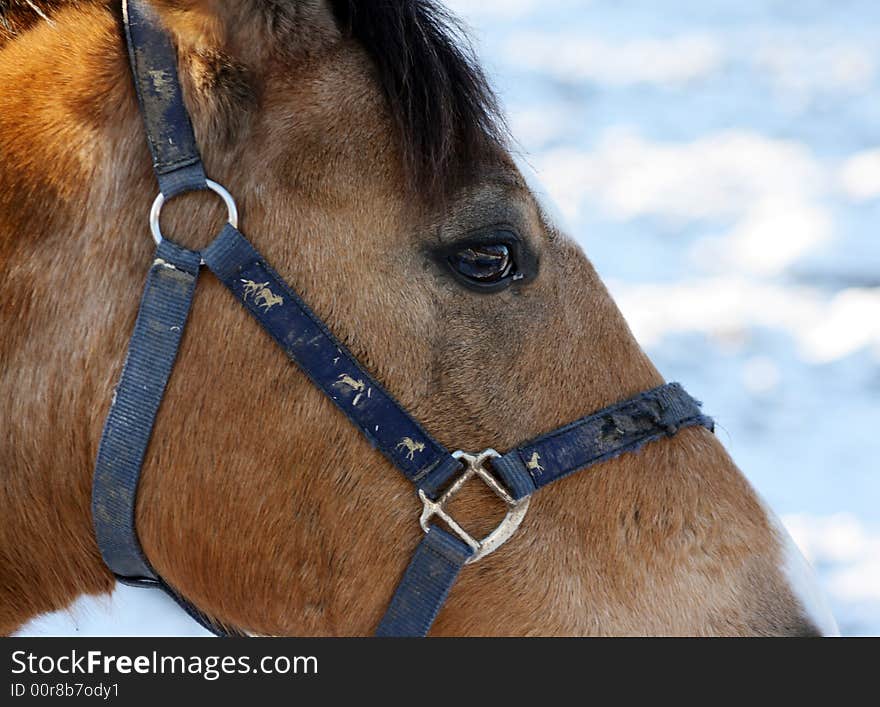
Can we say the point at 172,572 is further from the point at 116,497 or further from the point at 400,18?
the point at 400,18

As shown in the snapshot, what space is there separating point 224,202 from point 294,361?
11.3 inches

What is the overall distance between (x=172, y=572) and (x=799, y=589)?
1.09 meters

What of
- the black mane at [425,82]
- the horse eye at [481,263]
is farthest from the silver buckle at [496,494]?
the black mane at [425,82]

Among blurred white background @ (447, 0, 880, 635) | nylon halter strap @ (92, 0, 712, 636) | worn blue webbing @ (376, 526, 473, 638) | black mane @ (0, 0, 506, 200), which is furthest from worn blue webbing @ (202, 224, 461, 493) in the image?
blurred white background @ (447, 0, 880, 635)

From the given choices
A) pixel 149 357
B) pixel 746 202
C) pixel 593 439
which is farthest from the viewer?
pixel 746 202

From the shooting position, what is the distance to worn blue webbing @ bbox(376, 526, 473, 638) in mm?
1781

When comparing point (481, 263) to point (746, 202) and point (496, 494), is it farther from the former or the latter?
point (746, 202)

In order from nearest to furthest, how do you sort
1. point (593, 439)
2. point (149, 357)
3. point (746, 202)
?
point (149, 357)
point (593, 439)
point (746, 202)

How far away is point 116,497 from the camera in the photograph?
175 cm

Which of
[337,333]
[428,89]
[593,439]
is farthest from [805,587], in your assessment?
[428,89]

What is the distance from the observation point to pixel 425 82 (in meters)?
1.79

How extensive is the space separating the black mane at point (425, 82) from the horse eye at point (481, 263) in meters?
0.11

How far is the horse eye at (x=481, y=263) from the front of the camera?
1.77 metres
